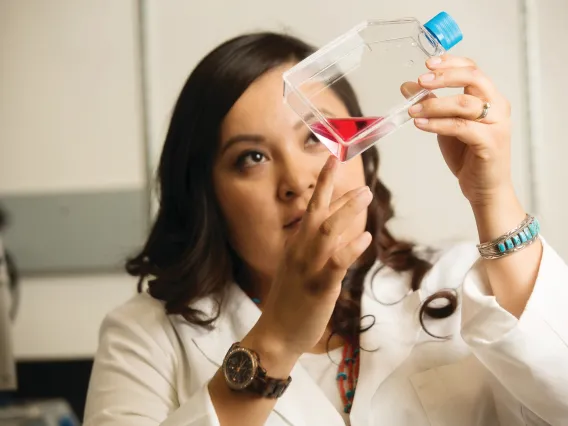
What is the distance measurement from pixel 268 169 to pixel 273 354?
0.32 metres

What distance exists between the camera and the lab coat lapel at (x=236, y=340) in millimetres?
917

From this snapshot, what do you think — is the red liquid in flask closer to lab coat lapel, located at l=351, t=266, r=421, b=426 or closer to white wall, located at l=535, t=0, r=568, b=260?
lab coat lapel, located at l=351, t=266, r=421, b=426

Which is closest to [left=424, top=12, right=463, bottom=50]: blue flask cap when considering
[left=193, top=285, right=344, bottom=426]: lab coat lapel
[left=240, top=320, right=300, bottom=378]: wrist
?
[left=240, top=320, right=300, bottom=378]: wrist

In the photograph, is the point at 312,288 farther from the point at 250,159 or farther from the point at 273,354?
the point at 250,159

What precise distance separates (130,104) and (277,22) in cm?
46

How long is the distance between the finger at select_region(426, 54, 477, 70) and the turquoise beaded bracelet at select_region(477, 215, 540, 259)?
0.75 feet

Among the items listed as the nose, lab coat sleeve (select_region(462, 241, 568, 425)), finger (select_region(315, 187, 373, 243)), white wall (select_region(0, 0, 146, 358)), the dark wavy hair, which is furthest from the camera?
white wall (select_region(0, 0, 146, 358))

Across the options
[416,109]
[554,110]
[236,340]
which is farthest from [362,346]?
[554,110]

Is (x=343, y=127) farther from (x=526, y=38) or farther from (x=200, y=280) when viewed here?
(x=526, y=38)

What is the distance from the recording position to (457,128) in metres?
0.74

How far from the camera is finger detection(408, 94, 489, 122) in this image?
28.4 inches

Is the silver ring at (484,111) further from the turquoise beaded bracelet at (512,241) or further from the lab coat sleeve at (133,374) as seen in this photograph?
the lab coat sleeve at (133,374)

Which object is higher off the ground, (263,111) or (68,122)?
(263,111)

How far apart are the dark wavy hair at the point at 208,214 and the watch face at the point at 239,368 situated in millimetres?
274
